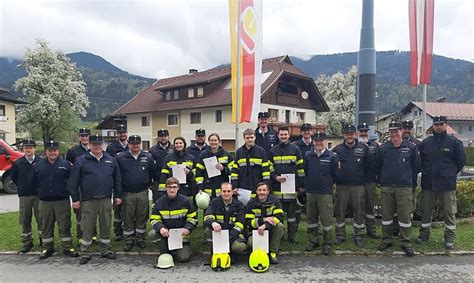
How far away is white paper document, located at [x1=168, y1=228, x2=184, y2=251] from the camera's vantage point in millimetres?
5879

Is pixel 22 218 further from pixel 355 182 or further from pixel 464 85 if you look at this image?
pixel 464 85

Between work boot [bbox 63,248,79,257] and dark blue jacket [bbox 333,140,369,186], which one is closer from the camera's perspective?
work boot [bbox 63,248,79,257]

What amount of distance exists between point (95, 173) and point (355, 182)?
15.5 ft

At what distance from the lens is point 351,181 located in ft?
21.9

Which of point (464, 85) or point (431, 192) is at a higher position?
point (464, 85)

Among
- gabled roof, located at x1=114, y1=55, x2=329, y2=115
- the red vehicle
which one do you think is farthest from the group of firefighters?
gabled roof, located at x1=114, y1=55, x2=329, y2=115

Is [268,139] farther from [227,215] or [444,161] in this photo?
[444,161]

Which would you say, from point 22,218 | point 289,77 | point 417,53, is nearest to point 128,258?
point 22,218

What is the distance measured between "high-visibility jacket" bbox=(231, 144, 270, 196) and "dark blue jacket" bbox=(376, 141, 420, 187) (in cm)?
217

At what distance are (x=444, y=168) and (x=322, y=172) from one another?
7.43 ft

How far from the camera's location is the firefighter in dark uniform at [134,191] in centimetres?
668

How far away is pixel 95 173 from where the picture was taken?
6141 mm

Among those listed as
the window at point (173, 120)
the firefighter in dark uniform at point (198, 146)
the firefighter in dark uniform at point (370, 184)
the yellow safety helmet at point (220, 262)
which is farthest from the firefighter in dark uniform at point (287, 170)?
the window at point (173, 120)

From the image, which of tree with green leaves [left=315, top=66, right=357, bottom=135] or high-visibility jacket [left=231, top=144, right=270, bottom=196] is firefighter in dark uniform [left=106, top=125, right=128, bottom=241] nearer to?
high-visibility jacket [left=231, top=144, right=270, bottom=196]
